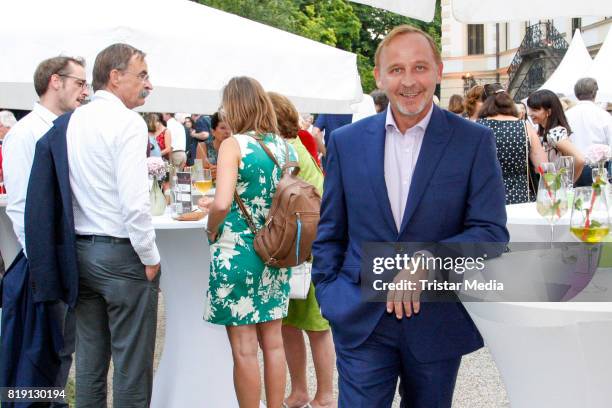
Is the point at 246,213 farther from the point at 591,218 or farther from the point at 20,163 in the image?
the point at 591,218

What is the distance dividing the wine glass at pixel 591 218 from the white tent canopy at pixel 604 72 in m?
7.15

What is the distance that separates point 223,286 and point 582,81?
5900 millimetres

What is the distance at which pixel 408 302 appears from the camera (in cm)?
277

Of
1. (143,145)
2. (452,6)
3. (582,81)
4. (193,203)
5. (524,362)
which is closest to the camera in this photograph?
(524,362)

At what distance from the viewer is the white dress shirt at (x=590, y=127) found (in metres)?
8.67

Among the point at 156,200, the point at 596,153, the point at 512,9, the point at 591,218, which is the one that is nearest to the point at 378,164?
the point at 591,218

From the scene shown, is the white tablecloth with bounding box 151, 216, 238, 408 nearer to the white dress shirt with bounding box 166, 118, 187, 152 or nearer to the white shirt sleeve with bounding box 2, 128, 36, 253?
the white shirt sleeve with bounding box 2, 128, 36, 253

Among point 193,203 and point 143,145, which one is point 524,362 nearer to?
point 143,145

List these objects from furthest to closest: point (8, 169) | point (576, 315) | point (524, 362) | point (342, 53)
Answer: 1. point (342, 53)
2. point (8, 169)
3. point (524, 362)
4. point (576, 315)

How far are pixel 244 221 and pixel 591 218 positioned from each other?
183 centimetres

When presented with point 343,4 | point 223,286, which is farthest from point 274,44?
point 343,4

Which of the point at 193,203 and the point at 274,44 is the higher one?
the point at 274,44

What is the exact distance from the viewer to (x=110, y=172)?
12.5 feet

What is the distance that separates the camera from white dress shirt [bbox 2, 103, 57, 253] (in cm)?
425
